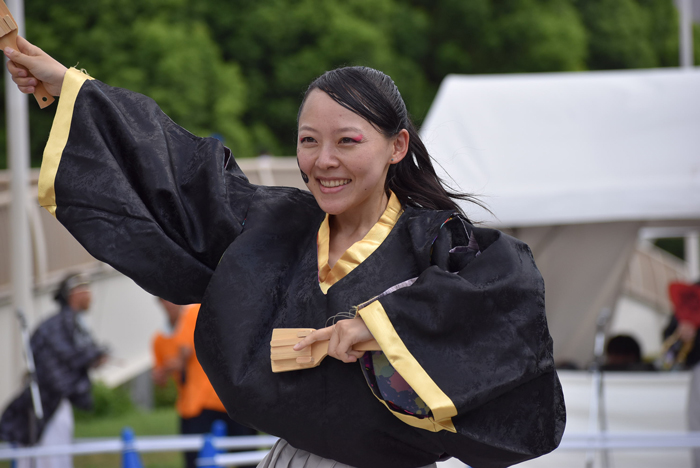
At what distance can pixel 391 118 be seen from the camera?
1.77m

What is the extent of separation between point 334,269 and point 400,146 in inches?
12.9

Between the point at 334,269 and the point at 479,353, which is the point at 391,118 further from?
the point at 479,353

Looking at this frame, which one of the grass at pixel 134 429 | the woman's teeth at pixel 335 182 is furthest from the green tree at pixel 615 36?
the woman's teeth at pixel 335 182

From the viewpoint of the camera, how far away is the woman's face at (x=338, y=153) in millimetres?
1705

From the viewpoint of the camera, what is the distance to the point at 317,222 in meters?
1.92

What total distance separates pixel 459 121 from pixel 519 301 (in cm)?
392

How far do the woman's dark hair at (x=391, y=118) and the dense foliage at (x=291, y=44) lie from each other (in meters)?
10.3

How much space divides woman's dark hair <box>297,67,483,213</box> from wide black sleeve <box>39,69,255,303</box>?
0.32 m

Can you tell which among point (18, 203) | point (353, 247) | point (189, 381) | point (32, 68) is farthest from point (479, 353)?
point (18, 203)

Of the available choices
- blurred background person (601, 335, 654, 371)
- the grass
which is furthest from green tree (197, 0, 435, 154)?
blurred background person (601, 335, 654, 371)

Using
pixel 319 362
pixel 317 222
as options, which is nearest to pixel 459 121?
pixel 317 222

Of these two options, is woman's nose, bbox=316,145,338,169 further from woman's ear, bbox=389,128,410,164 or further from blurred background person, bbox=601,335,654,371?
blurred background person, bbox=601,335,654,371

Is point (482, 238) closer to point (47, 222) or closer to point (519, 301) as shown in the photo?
point (519, 301)

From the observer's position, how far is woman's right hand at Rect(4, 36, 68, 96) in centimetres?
189
